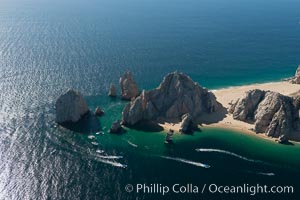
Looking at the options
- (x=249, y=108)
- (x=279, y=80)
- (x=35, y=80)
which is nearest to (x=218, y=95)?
(x=249, y=108)

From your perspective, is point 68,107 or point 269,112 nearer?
point 269,112

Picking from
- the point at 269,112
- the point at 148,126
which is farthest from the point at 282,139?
the point at 148,126

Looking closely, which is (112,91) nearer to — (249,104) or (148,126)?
(148,126)

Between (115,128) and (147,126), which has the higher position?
(115,128)

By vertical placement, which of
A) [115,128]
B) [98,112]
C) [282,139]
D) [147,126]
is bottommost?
[282,139]

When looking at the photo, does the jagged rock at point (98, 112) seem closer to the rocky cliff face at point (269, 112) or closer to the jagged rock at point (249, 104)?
the rocky cliff face at point (269, 112)

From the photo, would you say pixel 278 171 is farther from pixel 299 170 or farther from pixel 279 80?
pixel 279 80

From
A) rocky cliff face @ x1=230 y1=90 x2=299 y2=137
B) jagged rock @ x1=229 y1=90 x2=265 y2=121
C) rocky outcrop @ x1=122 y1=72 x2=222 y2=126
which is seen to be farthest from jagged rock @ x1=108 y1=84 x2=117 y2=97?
jagged rock @ x1=229 y1=90 x2=265 y2=121

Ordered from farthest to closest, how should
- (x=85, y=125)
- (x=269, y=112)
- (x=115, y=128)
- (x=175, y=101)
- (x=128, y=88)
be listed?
(x=128, y=88), (x=175, y=101), (x=85, y=125), (x=269, y=112), (x=115, y=128)
